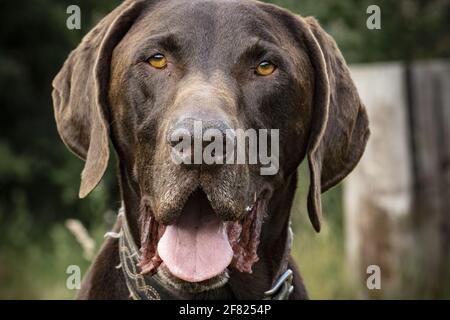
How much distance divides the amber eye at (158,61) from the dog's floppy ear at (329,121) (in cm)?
70

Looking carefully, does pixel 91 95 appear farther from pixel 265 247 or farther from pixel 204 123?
pixel 265 247

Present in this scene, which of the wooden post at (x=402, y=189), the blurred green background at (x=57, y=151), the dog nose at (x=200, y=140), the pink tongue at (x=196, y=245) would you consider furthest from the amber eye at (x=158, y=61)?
the wooden post at (x=402, y=189)

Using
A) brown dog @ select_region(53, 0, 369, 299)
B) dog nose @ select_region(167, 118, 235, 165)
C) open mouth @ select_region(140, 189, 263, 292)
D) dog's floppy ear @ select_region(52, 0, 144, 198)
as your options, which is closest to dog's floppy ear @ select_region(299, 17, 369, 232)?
brown dog @ select_region(53, 0, 369, 299)

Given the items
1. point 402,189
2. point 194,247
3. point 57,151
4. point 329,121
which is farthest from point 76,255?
point 194,247

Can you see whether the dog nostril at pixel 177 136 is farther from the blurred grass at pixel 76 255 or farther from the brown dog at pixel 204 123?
the blurred grass at pixel 76 255

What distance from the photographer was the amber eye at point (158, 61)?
395 centimetres

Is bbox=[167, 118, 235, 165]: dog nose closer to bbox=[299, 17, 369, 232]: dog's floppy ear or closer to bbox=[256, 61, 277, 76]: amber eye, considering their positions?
bbox=[256, 61, 277, 76]: amber eye

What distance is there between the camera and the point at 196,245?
12.2 feet

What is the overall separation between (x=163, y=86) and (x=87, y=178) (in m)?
0.62

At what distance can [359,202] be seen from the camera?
291 inches

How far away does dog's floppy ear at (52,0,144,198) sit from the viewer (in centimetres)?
412

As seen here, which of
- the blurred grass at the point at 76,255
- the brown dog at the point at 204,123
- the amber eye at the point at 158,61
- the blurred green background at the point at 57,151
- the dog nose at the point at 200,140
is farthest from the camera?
the blurred green background at the point at 57,151

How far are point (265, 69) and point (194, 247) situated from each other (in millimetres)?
831

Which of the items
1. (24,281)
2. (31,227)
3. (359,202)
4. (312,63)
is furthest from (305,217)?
(31,227)
